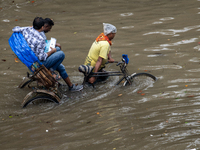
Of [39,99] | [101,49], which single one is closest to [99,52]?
[101,49]

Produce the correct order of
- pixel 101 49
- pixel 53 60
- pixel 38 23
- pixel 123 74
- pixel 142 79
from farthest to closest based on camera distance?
pixel 142 79, pixel 123 74, pixel 101 49, pixel 53 60, pixel 38 23

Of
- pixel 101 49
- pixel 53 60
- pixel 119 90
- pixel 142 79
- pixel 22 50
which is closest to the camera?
pixel 22 50

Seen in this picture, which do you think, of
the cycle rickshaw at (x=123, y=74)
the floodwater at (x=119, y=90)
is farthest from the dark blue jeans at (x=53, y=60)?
the floodwater at (x=119, y=90)

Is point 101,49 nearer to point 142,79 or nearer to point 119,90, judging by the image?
point 119,90

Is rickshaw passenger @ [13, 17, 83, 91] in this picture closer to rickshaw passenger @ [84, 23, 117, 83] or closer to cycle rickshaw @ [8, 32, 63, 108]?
cycle rickshaw @ [8, 32, 63, 108]

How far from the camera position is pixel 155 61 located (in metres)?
6.96

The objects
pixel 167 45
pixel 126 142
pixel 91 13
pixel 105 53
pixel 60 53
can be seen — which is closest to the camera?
pixel 126 142

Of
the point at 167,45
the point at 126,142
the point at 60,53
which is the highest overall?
the point at 60,53

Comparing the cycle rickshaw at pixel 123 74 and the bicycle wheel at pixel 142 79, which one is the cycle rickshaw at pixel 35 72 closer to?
the cycle rickshaw at pixel 123 74

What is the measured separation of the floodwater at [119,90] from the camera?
380 centimetres

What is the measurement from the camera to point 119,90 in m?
5.59

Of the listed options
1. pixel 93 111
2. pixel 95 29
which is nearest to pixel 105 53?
pixel 93 111

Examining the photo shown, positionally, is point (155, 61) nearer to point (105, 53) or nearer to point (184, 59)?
point (184, 59)

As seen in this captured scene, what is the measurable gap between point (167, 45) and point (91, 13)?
147 inches
